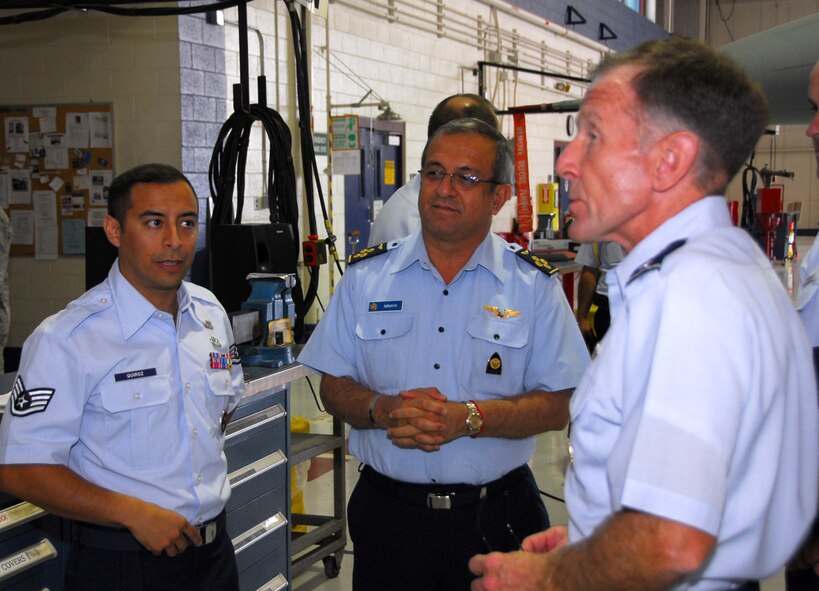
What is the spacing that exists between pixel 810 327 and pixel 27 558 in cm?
196

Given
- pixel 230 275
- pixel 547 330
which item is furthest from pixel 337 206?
pixel 547 330

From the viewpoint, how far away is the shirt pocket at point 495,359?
2131mm

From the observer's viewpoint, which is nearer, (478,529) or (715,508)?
(715,508)

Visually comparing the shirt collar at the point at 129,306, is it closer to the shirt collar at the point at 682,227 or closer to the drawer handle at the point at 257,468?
the drawer handle at the point at 257,468

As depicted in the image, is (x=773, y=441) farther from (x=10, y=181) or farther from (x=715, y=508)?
(x=10, y=181)

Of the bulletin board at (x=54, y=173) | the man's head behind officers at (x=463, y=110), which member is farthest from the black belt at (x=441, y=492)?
the bulletin board at (x=54, y=173)

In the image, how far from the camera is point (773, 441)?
3.37 feet

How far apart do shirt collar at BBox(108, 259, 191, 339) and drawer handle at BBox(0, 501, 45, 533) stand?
527mm

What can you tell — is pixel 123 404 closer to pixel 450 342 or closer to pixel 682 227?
pixel 450 342

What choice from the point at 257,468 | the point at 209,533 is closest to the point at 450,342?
the point at 209,533

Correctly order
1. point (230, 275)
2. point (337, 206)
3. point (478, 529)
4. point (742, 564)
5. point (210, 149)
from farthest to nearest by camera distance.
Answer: point (337, 206), point (210, 149), point (230, 275), point (478, 529), point (742, 564)

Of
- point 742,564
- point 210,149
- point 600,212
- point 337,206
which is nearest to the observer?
point 742,564

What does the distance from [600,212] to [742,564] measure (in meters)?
0.50

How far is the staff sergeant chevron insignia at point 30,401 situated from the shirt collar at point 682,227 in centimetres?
127
